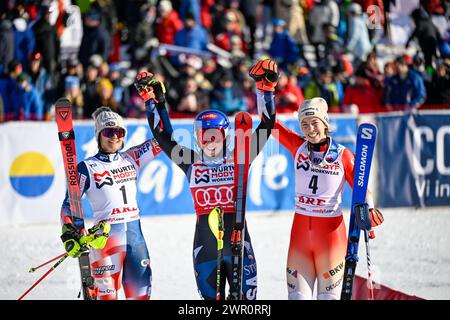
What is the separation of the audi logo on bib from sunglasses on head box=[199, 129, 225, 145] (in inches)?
15.1

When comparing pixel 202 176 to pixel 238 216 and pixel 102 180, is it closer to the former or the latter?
pixel 238 216

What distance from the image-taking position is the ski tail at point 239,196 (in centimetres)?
700

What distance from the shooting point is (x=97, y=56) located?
49.7 ft

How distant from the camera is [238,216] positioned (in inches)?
276

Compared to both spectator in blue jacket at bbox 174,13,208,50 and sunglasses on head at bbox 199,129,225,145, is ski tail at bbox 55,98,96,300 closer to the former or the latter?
sunglasses on head at bbox 199,129,225,145

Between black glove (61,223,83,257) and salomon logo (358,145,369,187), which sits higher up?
salomon logo (358,145,369,187)

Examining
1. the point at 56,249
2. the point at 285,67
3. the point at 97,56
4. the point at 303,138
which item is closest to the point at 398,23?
the point at 285,67

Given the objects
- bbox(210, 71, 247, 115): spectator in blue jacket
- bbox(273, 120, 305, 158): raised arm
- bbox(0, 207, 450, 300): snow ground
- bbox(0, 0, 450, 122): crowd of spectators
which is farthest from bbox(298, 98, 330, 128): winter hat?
bbox(210, 71, 247, 115): spectator in blue jacket

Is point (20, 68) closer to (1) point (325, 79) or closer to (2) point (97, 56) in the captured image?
(2) point (97, 56)

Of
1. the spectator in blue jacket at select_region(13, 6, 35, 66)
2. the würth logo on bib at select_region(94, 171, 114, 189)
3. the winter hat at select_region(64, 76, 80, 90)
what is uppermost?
the spectator in blue jacket at select_region(13, 6, 35, 66)

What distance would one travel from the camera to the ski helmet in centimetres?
730

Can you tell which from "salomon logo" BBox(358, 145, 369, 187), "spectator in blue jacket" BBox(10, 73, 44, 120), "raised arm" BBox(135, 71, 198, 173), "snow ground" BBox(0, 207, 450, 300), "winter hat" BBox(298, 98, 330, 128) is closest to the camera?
"salomon logo" BBox(358, 145, 369, 187)

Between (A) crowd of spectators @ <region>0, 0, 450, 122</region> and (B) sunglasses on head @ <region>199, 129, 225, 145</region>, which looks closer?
(B) sunglasses on head @ <region>199, 129, 225, 145</region>
